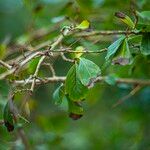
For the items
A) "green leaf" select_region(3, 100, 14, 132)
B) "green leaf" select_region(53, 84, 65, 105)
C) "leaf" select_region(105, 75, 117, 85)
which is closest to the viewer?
"green leaf" select_region(3, 100, 14, 132)

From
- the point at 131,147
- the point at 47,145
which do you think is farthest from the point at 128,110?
the point at 47,145

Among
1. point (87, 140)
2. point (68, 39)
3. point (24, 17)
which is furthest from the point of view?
point (24, 17)

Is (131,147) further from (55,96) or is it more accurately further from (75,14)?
(55,96)

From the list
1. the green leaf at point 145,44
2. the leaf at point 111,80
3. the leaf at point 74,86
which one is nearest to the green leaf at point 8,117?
the leaf at point 74,86

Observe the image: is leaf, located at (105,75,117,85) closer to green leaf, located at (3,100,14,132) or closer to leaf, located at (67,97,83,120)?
leaf, located at (67,97,83,120)

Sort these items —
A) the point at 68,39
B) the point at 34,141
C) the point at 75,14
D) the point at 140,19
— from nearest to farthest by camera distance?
1. the point at 140,19
2. the point at 68,39
3. the point at 75,14
4. the point at 34,141

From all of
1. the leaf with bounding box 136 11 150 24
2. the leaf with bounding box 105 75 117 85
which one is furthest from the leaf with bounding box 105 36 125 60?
the leaf with bounding box 105 75 117 85

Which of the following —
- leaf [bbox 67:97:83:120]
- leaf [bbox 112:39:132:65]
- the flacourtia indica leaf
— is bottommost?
leaf [bbox 67:97:83:120]

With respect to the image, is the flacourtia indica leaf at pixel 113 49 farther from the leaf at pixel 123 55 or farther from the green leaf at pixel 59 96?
the green leaf at pixel 59 96
